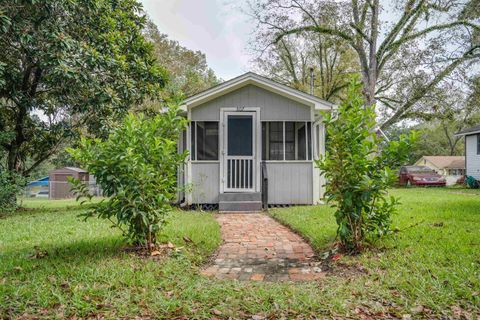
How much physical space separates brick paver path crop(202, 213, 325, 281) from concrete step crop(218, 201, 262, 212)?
1977mm

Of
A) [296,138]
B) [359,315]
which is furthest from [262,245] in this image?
[296,138]

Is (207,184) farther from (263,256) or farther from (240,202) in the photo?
(263,256)

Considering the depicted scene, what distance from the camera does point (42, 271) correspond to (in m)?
3.03

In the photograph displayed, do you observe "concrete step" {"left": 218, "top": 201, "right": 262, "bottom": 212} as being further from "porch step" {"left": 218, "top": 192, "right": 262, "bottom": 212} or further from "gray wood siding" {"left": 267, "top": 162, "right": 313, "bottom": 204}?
"gray wood siding" {"left": 267, "top": 162, "right": 313, "bottom": 204}

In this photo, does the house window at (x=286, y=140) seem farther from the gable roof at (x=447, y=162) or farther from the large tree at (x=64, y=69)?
the gable roof at (x=447, y=162)

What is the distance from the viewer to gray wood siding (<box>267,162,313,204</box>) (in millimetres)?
8359

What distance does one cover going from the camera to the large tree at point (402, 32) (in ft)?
47.4

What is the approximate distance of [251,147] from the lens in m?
8.29

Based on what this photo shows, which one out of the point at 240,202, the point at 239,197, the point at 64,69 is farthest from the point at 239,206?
the point at 64,69

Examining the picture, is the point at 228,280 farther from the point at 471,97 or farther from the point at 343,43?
the point at 471,97

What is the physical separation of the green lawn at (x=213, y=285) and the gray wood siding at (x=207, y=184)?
4.08 metres

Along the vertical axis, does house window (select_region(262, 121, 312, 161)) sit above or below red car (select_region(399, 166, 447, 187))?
above

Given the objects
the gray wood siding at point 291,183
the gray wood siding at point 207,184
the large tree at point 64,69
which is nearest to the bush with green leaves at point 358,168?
the gray wood siding at point 291,183

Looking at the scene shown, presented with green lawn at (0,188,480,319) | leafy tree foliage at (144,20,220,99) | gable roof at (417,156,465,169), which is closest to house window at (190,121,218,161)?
green lawn at (0,188,480,319)
